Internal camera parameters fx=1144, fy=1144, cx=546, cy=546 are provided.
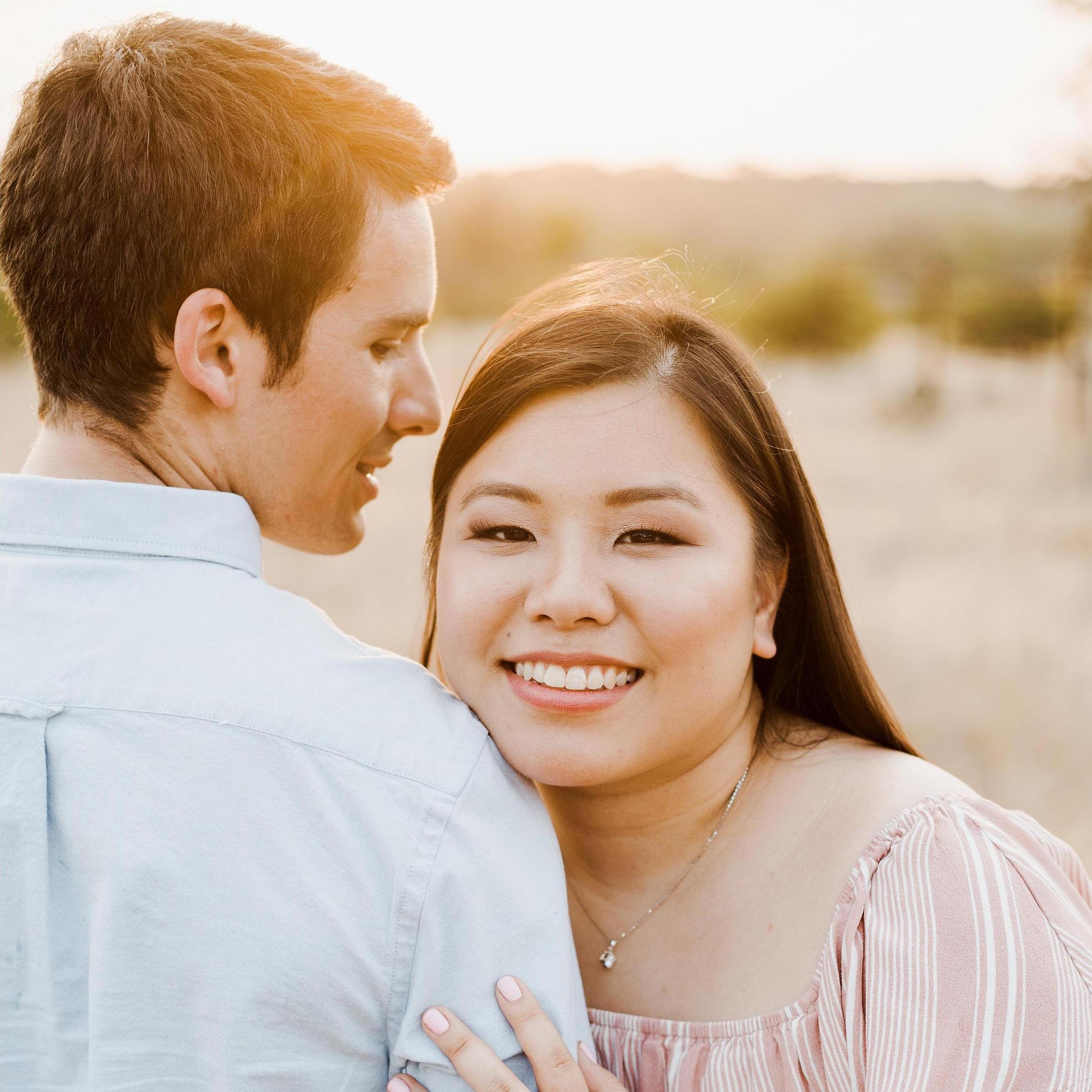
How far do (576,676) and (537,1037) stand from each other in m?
0.55

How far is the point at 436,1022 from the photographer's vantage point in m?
1.52

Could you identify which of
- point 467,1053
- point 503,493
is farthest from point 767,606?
point 467,1053

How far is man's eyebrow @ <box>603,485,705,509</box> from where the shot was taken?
186cm

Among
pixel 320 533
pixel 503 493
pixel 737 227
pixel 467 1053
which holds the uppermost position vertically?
pixel 737 227

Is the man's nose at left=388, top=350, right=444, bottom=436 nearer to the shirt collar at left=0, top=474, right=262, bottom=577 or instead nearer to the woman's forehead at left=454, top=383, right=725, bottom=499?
the woman's forehead at left=454, top=383, right=725, bottom=499

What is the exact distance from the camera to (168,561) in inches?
67.2

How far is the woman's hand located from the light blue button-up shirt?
0.02 meters

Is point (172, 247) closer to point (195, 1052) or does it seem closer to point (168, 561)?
point (168, 561)

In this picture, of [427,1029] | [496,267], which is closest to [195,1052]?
[427,1029]

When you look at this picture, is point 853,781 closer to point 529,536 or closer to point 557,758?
point 557,758

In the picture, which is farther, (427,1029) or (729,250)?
(729,250)

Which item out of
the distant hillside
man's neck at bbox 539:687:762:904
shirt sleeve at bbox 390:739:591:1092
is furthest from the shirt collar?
the distant hillside

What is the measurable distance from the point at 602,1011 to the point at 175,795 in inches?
36.2

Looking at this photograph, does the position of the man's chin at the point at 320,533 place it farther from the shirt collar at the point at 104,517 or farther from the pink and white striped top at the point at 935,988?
the pink and white striped top at the point at 935,988
